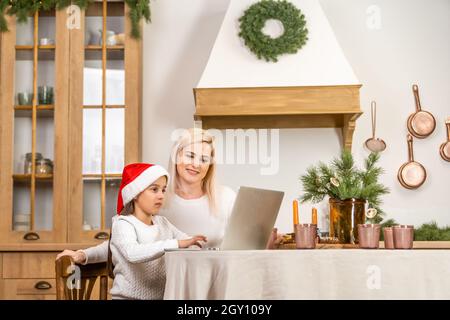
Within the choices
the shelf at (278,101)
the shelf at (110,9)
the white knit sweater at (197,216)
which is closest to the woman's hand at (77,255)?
the white knit sweater at (197,216)

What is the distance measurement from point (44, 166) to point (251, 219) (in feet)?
7.28

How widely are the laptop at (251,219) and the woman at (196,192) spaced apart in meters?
0.80

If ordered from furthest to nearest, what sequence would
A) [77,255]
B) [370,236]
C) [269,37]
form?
[269,37], [77,255], [370,236]

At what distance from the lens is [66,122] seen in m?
3.65

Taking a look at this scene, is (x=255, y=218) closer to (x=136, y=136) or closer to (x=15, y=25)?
(x=136, y=136)

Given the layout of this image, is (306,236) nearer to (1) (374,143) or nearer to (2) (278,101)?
(2) (278,101)

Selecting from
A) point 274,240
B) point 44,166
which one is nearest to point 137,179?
point 274,240

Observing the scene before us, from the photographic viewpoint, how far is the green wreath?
357 centimetres

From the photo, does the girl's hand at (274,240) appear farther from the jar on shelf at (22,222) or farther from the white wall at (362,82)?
the jar on shelf at (22,222)

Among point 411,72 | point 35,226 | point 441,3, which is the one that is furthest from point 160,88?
point 441,3

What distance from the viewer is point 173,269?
1.47m

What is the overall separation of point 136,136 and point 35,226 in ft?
2.44

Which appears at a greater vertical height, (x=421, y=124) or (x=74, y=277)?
(x=421, y=124)

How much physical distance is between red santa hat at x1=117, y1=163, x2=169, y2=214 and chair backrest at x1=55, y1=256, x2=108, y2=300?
0.78 feet
